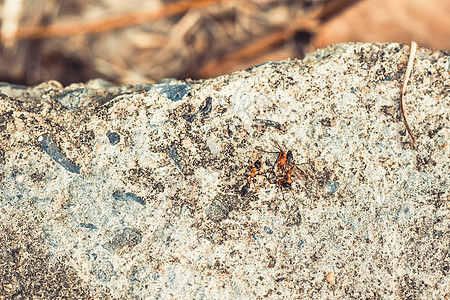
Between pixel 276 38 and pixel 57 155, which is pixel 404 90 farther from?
pixel 276 38

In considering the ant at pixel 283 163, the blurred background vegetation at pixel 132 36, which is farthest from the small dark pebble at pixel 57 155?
the blurred background vegetation at pixel 132 36

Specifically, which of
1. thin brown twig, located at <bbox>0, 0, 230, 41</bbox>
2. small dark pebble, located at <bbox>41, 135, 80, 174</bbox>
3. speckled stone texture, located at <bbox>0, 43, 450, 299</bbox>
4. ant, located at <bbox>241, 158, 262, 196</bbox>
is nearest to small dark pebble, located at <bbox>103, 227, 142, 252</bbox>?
speckled stone texture, located at <bbox>0, 43, 450, 299</bbox>

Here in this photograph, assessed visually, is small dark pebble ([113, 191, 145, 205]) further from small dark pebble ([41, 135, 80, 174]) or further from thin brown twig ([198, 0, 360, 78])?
thin brown twig ([198, 0, 360, 78])

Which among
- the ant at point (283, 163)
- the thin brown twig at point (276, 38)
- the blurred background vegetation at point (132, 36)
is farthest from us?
the blurred background vegetation at point (132, 36)

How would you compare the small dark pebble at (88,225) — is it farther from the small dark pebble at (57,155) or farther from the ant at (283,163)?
the ant at (283,163)

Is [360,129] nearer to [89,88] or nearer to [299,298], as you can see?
[299,298]

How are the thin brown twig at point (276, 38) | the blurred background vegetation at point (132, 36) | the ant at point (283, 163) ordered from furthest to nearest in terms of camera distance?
1. the blurred background vegetation at point (132, 36)
2. the thin brown twig at point (276, 38)
3. the ant at point (283, 163)

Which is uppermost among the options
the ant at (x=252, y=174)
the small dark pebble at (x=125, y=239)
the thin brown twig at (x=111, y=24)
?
the thin brown twig at (x=111, y=24)

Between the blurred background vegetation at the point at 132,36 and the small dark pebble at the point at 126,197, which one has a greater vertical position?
the blurred background vegetation at the point at 132,36
